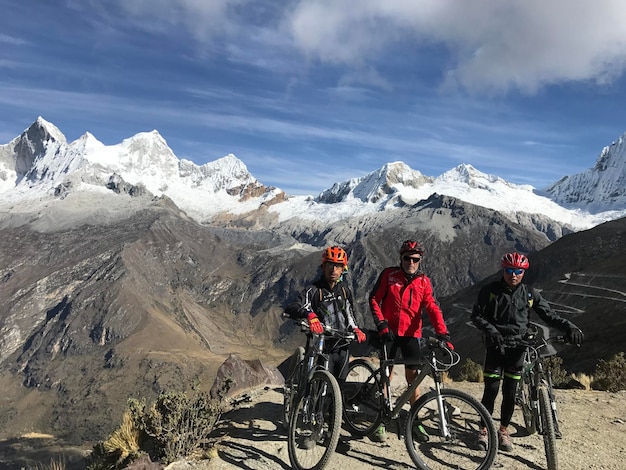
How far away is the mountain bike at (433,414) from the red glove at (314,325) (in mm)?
1199

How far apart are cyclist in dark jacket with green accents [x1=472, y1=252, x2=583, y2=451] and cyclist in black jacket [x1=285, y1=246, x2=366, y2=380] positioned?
2.24 m

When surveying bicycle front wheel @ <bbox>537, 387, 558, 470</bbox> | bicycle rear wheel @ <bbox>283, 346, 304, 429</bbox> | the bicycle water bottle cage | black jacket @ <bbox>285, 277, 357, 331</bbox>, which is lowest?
bicycle front wheel @ <bbox>537, 387, 558, 470</bbox>

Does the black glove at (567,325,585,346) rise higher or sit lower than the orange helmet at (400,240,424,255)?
lower

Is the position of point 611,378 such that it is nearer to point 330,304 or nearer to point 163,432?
point 330,304

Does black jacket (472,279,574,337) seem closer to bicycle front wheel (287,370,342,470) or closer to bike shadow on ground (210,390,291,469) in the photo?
bicycle front wheel (287,370,342,470)

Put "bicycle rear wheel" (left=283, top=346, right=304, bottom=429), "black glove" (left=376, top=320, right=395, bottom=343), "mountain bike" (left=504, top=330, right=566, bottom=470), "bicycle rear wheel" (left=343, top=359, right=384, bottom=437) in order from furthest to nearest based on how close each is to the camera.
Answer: "bicycle rear wheel" (left=283, top=346, right=304, bottom=429) < "bicycle rear wheel" (left=343, top=359, right=384, bottom=437) < "black glove" (left=376, top=320, right=395, bottom=343) < "mountain bike" (left=504, top=330, right=566, bottom=470)

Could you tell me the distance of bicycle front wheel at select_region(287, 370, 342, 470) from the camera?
7469mm

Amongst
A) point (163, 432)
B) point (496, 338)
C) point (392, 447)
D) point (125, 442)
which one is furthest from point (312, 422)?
point (125, 442)

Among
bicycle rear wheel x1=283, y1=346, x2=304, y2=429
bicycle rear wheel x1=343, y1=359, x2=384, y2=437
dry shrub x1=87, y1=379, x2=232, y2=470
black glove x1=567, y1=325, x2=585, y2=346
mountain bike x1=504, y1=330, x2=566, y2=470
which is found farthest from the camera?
bicycle rear wheel x1=283, y1=346, x2=304, y2=429

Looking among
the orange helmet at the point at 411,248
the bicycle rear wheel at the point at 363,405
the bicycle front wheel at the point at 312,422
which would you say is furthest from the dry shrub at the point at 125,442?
the orange helmet at the point at 411,248

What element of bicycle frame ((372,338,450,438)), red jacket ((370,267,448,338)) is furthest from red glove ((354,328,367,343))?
red jacket ((370,267,448,338))

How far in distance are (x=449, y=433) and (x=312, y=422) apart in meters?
2.16

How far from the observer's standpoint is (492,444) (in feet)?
22.5

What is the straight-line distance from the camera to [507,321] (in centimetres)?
802
